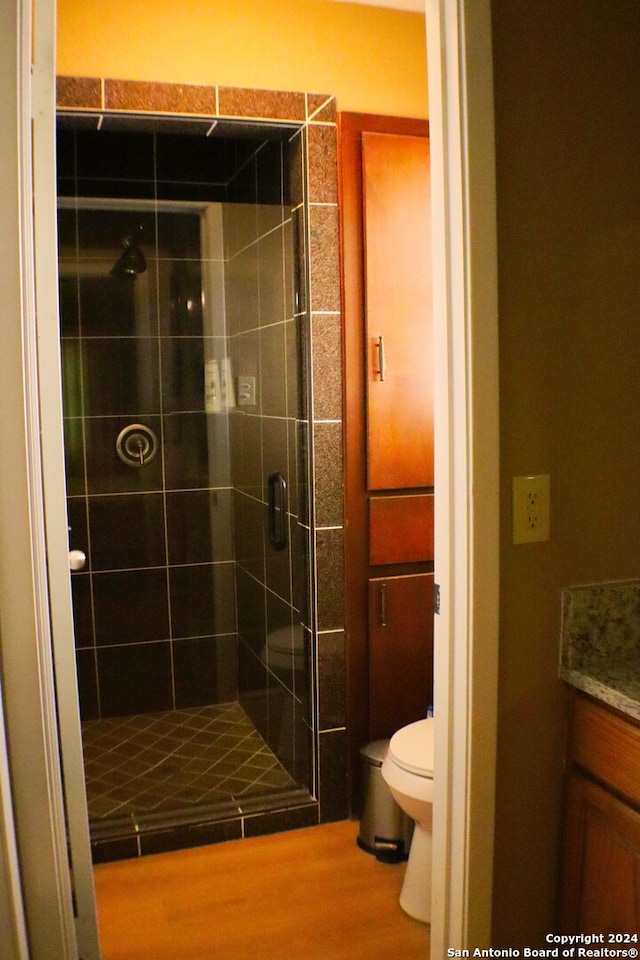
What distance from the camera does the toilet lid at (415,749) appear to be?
222 cm

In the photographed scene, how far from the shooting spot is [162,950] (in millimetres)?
2145

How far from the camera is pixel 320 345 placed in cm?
263

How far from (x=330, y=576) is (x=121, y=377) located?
1.51 metres

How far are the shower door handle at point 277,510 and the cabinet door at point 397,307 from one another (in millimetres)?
436

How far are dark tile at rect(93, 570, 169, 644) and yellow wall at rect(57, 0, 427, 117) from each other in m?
2.12

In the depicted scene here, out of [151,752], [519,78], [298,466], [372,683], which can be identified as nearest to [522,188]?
[519,78]

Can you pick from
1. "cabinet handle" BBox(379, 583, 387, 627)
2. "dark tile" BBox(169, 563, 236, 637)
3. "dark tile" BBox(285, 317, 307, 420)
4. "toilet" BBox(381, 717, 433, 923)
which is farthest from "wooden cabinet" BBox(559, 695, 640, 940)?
"dark tile" BBox(169, 563, 236, 637)

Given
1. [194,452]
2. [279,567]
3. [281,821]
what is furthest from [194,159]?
[281,821]

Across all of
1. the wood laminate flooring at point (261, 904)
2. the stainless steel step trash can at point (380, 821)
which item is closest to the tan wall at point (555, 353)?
the wood laminate flooring at point (261, 904)

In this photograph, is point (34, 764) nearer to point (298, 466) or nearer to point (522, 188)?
point (522, 188)

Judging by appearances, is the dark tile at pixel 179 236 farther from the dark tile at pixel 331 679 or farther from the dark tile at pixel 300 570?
the dark tile at pixel 331 679

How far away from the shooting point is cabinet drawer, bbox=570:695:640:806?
1.41 m

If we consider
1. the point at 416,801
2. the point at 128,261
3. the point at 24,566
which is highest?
the point at 128,261

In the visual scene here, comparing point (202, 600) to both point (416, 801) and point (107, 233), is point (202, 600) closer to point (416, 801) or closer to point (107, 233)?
point (107, 233)
